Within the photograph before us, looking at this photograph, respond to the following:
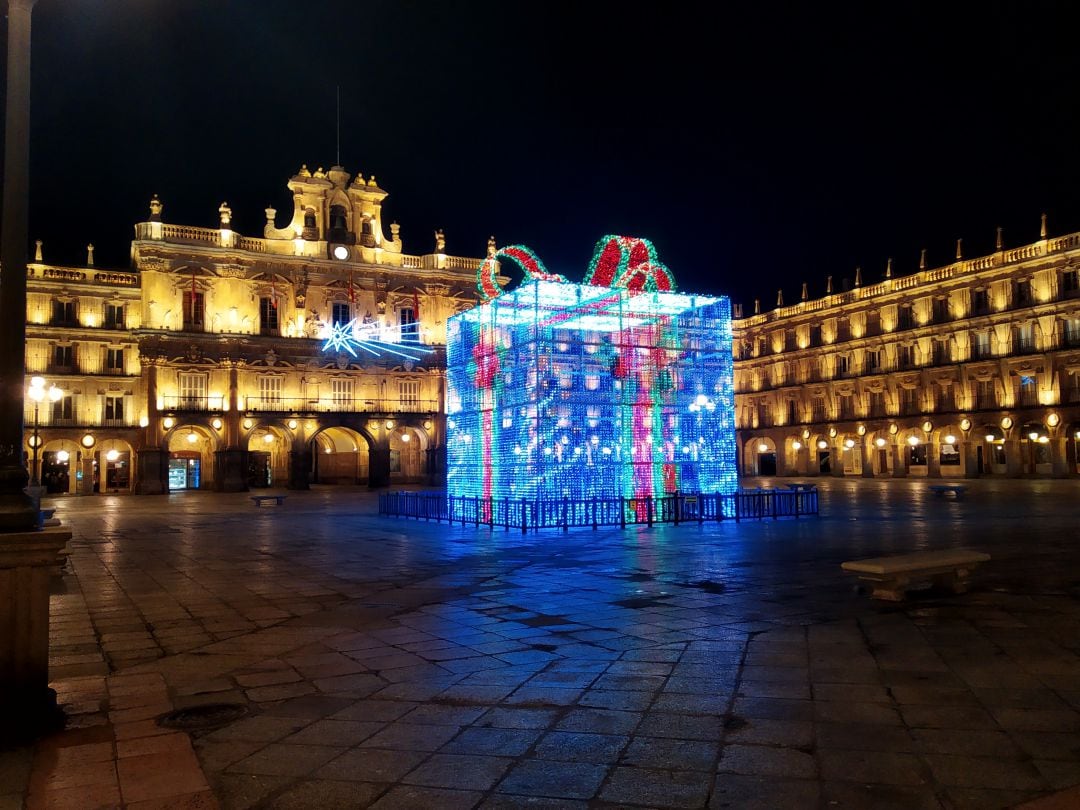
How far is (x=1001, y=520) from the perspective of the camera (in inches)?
765

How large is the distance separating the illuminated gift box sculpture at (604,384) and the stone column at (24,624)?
14.2 m

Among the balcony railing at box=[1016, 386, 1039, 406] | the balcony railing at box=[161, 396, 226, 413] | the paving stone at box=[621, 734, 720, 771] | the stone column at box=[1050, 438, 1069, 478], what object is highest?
the balcony railing at box=[161, 396, 226, 413]

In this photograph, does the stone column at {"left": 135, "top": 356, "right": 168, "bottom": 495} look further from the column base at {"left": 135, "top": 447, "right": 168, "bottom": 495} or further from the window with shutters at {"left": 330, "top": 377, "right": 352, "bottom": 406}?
the window with shutters at {"left": 330, "top": 377, "right": 352, "bottom": 406}

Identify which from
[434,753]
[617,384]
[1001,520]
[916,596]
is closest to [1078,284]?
[1001,520]

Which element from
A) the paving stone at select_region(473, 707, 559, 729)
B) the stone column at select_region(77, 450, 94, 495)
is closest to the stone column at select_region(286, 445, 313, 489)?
the stone column at select_region(77, 450, 94, 495)

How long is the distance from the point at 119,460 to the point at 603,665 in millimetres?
48040

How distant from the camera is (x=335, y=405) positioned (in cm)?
4962

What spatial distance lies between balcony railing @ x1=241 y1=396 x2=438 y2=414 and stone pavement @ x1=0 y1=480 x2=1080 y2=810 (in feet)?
118

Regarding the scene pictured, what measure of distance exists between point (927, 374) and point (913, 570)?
1879 inches

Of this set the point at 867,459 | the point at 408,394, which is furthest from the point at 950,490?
the point at 408,394

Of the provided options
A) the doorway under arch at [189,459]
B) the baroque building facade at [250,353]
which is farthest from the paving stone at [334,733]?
the doorway under arch at [189,459]

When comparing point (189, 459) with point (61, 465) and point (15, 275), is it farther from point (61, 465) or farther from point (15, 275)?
point (15, 275)

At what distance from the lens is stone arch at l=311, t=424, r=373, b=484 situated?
171 ft

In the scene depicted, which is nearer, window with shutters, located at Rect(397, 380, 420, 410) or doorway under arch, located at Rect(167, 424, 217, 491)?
doorway under arch, located at Rect(167, 424, 217, 491)
